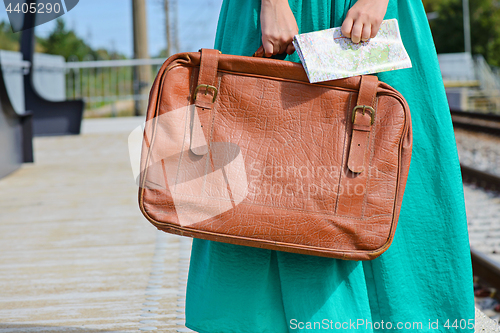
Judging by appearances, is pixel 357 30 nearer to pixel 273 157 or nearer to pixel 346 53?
pixel 346 53

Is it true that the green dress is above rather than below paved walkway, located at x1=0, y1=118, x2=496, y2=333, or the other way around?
above

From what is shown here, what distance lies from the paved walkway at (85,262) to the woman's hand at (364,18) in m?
1.10

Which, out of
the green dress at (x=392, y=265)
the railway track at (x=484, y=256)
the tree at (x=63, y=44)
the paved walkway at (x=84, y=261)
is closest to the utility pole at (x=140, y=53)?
the paved walkway at (x=84, y=261)

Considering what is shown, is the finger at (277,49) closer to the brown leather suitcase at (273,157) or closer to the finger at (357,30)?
the brown leather suitcase at (273,157)

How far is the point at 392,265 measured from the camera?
1.18 metres

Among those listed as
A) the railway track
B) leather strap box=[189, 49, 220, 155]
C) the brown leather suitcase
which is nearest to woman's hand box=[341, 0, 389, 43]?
the brown leather suitcase

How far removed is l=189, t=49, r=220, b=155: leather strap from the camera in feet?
3.36

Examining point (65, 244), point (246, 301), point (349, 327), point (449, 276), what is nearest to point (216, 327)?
point (246, 301)

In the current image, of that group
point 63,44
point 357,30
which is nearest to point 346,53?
point 357,30

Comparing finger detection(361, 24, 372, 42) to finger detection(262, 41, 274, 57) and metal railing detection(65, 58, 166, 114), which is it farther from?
metal railing detection(65, 58, 166, 114)

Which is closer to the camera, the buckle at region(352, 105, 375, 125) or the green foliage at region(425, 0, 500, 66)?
the buckle at region(352, 105, 375, 125)

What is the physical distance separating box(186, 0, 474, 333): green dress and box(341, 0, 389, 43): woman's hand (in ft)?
0.28

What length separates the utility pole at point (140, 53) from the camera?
10141 mm

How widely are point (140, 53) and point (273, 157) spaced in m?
10.2
